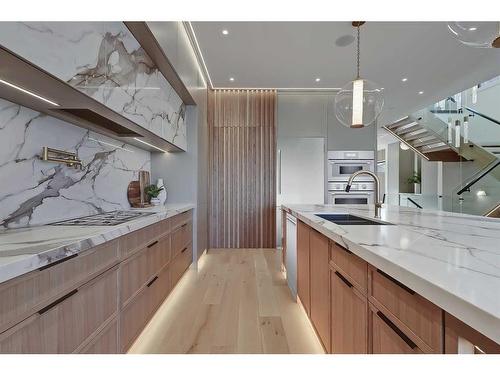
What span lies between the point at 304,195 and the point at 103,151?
10.6 ft

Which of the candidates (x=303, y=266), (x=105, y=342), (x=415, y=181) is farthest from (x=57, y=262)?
(x=415, y=181)

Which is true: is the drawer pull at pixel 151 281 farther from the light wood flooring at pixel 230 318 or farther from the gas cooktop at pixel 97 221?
the gas cooktop at pixel 97 221

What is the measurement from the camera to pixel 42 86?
3.91ft

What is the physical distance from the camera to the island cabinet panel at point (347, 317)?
3.27ft

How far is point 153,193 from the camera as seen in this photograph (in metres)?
2.98

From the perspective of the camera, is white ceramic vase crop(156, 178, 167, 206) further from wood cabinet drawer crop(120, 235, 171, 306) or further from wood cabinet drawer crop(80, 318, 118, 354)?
wood cabinet drawer crop(80, 318, 118, 354)

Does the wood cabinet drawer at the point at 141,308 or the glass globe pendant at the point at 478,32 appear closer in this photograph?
the glass globe pendant at the point at 478,32

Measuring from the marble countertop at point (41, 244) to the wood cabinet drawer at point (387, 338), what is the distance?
1201 mm

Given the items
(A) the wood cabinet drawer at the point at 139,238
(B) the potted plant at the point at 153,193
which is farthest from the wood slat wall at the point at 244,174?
(A) the wood cabinet drawer at the point at 139,238

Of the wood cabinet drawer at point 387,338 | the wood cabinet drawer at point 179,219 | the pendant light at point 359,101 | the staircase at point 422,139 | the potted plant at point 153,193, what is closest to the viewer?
the wood cabinet drawer at point 387,338

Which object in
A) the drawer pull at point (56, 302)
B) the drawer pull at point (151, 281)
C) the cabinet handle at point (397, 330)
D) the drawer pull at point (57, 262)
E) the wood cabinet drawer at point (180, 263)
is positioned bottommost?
the wood cabinet drawer at point (180, 263)

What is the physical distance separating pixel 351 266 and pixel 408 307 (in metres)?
0.38

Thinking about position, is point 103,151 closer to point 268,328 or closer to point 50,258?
point 50,258

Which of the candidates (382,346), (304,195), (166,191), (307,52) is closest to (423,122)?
(304,195)
